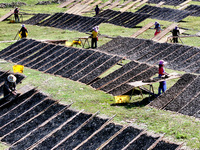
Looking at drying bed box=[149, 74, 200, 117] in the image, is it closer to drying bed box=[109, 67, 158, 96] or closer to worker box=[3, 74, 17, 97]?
drying bed box=[109, 67, 158, 96]

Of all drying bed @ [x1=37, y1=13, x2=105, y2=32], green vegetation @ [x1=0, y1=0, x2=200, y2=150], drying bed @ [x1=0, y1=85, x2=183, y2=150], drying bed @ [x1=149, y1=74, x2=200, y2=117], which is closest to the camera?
drying bed @ [x1=0, y1=85, x2=183, y2=150]

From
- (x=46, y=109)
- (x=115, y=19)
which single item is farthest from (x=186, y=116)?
(x=115, y=19)

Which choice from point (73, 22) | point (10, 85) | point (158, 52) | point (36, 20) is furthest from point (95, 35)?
point (36, 20)

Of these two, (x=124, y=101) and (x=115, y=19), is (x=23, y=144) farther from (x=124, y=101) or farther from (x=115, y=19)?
(x=115, y=19)

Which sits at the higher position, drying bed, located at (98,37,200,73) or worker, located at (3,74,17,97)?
worker, located at (3,74,17,97)

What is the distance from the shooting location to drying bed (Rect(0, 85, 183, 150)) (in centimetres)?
1131

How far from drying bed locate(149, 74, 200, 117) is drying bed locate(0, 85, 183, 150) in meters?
2.95

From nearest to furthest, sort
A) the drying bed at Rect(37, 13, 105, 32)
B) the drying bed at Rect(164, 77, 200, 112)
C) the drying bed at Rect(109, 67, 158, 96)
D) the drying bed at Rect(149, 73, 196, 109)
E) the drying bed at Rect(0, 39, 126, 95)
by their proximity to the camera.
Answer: the drying bed at Rect(164, 77, 200, 112)
the drying bed at Rect(149, 73, 196, 109)
the drying bed at Rect(109, 67, 158, 96)
the drying bed at Rect(0, 39, 126, 95)
the drying bed at Rect(37, 13, 105, 32)

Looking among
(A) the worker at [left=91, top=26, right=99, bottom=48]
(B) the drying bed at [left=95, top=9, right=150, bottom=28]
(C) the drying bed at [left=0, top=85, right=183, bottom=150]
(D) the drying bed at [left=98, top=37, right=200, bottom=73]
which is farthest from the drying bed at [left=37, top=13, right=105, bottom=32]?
(C) the drying bed at [left=0, top=85, right=183, bottom=150]

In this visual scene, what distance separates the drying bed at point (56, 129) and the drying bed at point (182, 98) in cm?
295

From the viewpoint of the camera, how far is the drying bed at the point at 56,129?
37.1 feet

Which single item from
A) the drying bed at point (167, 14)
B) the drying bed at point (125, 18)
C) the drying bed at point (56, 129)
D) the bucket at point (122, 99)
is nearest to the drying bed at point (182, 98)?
the bucket at point (122, 99)

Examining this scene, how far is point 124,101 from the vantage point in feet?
48.9

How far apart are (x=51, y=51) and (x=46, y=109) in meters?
8.53
